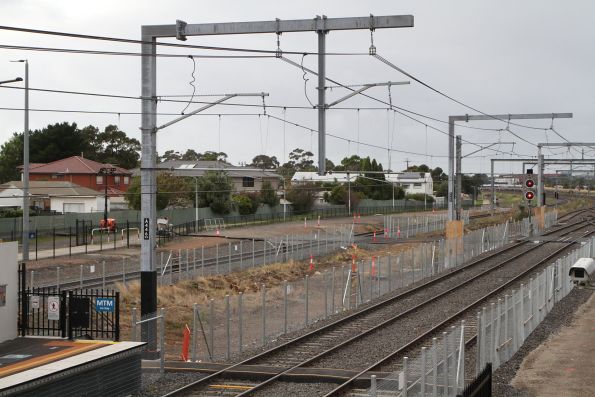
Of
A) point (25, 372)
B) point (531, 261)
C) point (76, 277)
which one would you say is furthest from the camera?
point (531, 261)

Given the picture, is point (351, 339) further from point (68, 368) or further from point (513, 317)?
point (68, 368)

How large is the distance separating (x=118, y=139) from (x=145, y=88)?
96046mm

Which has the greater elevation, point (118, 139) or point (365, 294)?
point (118, 139)

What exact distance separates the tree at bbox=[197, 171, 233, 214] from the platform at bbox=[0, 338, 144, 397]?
61.2 metres

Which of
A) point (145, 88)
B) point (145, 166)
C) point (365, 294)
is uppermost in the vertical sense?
point (145, 88)

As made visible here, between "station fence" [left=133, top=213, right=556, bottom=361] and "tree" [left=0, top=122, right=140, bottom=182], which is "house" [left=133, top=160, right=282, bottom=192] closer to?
"tree" [left=0, top=122, right=140, bottom=182]

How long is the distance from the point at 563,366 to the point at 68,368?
1112cm

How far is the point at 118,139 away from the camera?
112 metres

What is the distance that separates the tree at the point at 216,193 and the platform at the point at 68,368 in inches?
2409

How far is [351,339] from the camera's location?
2259 cm

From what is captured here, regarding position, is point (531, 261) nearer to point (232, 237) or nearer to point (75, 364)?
point (232, 237)

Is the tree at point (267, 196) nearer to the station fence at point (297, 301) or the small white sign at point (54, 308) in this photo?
the station fence at point (297, 301)

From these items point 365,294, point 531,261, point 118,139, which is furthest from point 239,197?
point 365,294

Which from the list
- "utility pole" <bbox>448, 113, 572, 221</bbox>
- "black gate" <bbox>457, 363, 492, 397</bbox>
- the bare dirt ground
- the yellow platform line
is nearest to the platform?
the yellow platform line
